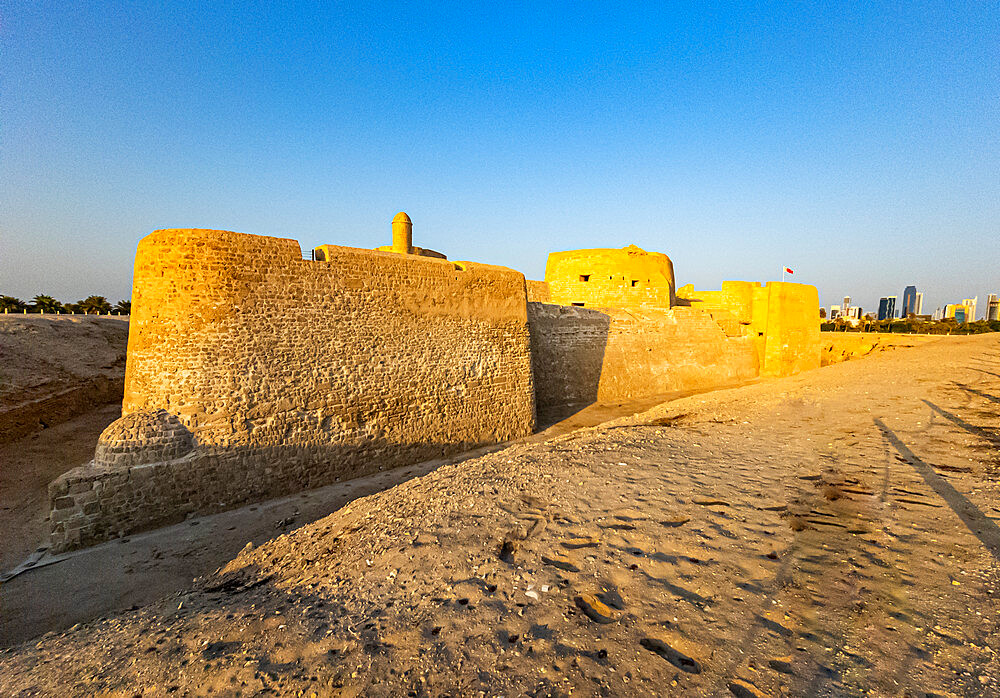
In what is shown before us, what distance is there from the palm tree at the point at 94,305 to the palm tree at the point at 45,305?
1378 millimetres

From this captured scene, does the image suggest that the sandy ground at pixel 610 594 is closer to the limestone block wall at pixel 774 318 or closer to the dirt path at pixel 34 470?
the dirt path at pixel 34 470

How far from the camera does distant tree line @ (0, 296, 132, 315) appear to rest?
22.4m

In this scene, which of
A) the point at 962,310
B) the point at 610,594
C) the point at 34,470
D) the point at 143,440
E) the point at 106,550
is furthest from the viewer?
the point at 962,310

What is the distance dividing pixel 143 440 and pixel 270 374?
7.44 ft

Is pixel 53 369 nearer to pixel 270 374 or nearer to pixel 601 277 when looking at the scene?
pixel 270 374

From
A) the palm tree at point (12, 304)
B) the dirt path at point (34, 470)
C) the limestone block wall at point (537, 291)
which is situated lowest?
the dirt path at point (34, 470)

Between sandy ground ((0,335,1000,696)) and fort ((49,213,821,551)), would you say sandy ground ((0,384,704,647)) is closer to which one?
fort ((49,213,821,551))

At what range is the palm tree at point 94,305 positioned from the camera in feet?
83.7

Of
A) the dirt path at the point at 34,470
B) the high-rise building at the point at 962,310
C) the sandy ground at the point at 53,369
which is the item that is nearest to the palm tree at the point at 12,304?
the sandy ground at the point at 53,369

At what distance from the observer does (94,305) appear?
26250 mm

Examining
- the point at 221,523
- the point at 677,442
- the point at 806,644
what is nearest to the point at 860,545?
the point at 806,644

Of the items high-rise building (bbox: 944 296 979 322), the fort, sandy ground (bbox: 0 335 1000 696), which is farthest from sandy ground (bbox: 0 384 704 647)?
high-rise building (bbox: 944 296 979 322)

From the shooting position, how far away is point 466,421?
37.2 ft

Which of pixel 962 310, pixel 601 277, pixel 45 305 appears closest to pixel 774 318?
pixel 601 277
